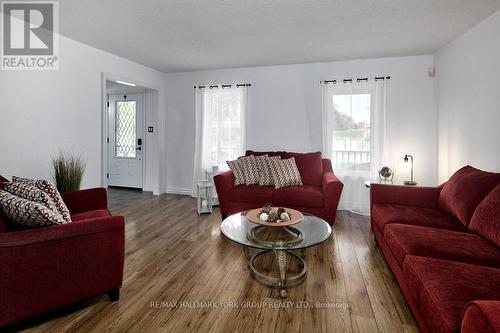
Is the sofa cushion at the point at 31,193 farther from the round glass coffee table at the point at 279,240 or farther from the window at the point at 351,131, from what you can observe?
the window at the point at 351,131

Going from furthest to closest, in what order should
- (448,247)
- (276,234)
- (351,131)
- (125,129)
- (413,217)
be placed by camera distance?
(125,129), (351,131), (276,234), (413,217), (448,247)

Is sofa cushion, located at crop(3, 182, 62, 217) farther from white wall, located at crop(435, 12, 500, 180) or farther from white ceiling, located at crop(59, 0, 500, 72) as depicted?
white wall, located at crop(435, 12, 500, 180)

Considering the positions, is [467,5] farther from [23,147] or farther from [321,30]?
[23,147]

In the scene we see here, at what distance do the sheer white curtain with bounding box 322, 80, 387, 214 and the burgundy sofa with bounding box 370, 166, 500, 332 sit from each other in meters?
1.36

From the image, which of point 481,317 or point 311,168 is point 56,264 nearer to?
point 481,317

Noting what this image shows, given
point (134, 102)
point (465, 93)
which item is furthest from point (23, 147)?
point (465, 93)

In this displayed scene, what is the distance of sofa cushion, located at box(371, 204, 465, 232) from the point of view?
2.30 m

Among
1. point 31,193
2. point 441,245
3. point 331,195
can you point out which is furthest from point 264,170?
point 31,193

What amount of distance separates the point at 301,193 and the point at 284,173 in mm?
433

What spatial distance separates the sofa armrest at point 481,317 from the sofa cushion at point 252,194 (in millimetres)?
2693

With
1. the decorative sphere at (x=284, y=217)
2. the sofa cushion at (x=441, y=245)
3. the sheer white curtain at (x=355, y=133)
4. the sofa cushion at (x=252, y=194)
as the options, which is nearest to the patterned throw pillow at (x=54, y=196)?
the decorative sphere at (x=284, y=217)

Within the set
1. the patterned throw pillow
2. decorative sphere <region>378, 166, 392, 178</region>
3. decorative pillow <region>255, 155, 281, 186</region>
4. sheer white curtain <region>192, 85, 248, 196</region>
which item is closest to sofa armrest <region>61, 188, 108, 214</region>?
the patterned throw pillow

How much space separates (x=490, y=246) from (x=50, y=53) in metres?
4.66

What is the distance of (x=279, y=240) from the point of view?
7.69 ft
